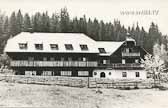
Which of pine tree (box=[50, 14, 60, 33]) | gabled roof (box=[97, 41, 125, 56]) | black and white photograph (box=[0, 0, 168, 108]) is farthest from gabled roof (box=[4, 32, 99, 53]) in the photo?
gabled roof (box=[97, 41, 125, 56])

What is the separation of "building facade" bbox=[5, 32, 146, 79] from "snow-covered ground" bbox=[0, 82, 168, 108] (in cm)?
230

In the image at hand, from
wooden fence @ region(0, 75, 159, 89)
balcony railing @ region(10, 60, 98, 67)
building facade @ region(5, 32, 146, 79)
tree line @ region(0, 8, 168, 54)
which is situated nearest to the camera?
tree line @ region(0, 8, 168, 54)

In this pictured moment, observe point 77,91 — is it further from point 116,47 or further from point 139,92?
point 116,47

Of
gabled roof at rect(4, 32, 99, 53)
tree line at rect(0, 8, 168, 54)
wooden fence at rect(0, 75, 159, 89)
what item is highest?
tree line at rect(0, 8, 168, 54)

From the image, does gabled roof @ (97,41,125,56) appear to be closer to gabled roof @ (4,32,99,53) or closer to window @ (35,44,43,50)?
gabled roof @ (4,32,99,53)

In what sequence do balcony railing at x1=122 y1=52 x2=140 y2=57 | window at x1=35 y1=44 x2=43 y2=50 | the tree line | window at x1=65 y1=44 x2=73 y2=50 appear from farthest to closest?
1. balcony railing at x1=122 y1=52 x2=140 y2=57
2. window at x1=65 y1=44 x2=73 y2=50
3. window at x1=35 y1=44 x2=43 y2=50
4. the tree line

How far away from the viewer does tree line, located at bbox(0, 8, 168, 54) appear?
1278 centimetres

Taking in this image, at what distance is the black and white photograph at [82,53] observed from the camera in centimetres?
1127

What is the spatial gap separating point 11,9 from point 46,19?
2.43 m

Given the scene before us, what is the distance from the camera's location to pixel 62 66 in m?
15.6

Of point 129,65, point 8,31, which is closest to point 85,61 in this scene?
point 129,65

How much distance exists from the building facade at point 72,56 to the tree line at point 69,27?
31cm

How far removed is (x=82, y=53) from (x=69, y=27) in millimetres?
1236

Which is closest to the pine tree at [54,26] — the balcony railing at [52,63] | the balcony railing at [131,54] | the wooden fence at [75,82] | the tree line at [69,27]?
the tree line at [69,27]
